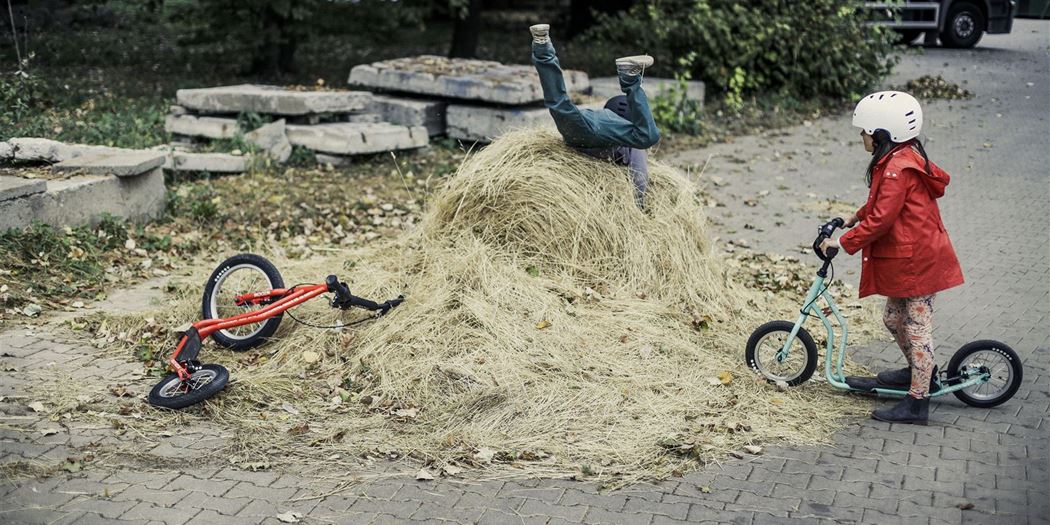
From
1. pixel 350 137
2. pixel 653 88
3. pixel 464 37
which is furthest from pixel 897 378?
pixel 464 37

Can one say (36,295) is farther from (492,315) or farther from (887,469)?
(887,469)

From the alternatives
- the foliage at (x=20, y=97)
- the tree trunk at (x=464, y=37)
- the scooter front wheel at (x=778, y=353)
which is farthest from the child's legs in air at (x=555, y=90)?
the tree trunk at (x=464, y=37)

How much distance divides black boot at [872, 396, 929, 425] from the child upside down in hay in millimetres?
2151

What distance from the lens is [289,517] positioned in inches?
167

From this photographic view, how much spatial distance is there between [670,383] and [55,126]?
7820mm

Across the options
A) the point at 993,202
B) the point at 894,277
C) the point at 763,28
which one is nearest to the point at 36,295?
the point at 894,277

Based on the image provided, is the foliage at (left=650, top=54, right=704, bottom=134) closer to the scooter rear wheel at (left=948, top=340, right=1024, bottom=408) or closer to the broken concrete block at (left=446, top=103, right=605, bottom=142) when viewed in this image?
the broken concrete block at (left=446, top=103, right=605, bottom=142)

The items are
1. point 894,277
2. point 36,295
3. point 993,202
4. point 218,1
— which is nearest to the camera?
point 894,277

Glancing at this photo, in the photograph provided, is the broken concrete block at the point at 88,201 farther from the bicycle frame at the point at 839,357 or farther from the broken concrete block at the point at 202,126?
the bicycle frame at the point at 839,357

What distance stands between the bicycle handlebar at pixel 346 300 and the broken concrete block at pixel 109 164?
3.06m

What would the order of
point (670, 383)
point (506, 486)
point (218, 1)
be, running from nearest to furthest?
point (506, 486) < point (670, 383) < point (218, 1)

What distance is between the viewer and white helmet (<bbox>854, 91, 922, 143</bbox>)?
5.01 meters

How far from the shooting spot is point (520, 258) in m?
6.32

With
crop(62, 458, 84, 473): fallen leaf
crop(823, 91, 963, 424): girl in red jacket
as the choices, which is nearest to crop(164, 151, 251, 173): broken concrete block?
crop(62, 458, 84, 473): fallen leaf
